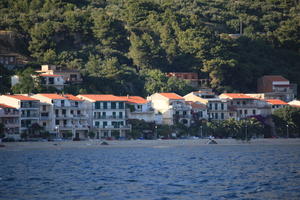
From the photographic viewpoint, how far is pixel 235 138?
8906 centimetres

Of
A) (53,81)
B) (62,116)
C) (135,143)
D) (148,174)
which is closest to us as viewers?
(148,174)

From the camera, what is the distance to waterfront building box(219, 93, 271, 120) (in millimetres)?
98375

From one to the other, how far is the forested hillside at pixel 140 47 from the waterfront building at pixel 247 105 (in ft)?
23.8

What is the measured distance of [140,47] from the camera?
4247 inches

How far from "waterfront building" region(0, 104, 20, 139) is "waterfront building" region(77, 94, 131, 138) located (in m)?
9.42

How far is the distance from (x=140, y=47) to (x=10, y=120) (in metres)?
32.5

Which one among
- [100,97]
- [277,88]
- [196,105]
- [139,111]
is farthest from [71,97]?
[277,88]

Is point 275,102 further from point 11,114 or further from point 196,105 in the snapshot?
point 11,114

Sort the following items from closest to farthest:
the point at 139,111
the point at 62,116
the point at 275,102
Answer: the point at 62,116 → the point at 139,111 → the point at 275,102

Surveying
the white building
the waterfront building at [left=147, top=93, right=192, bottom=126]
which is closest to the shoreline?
the waterfront building at [left=147, top=93, right=192, bottom=126]

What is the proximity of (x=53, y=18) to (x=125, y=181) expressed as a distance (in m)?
70.1

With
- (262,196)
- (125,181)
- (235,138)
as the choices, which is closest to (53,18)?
(235,138)

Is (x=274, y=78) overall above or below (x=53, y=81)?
above

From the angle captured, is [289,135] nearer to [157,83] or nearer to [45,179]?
[157,83]
